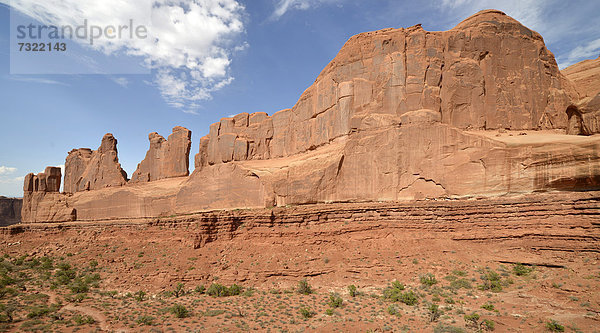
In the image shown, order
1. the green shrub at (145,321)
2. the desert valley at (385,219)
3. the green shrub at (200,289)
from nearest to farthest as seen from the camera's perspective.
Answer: the desert valley at (385,219) → the green shrub at (145,321) → the green shrub at (200,289)

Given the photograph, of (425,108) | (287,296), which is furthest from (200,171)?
(425,108)

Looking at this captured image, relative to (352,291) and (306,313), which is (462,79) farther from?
(306,313)

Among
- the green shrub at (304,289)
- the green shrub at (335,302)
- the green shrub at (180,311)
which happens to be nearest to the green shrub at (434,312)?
the green shrub at (335,302)

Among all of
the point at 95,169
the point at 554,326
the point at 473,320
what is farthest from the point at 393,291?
the point at 95,169

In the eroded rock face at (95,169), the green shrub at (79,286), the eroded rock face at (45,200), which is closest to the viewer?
the green shrub at (79,286)

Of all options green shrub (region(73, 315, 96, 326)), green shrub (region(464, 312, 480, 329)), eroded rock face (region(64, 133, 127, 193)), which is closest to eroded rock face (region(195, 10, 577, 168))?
green shrub (region(464, 312, 480, 329))

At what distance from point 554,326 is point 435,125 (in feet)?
38.9

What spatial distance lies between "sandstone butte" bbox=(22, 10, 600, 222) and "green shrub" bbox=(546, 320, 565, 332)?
23.2 feet

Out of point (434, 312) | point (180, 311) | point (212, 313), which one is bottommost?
point (212, 313)

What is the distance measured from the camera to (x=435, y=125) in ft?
68.1

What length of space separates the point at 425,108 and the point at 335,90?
7373 millimetres

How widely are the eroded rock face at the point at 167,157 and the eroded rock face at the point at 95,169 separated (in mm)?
2886

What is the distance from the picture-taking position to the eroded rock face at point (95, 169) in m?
40.3

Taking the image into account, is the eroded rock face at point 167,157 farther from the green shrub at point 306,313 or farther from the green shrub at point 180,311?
the green shrub at point 306,313
